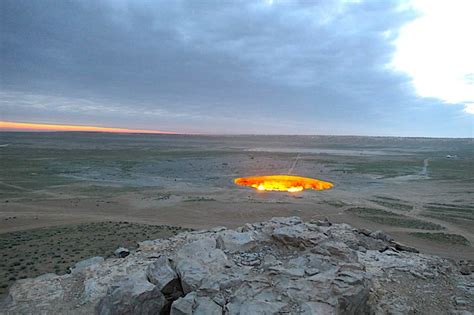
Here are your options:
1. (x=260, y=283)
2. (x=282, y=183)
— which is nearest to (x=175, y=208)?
(x=260, y=283)

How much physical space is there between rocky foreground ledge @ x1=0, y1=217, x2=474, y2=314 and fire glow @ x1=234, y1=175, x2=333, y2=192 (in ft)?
92.4

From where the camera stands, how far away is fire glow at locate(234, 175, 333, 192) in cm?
4309

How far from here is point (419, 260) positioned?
Answer: 13953 mm

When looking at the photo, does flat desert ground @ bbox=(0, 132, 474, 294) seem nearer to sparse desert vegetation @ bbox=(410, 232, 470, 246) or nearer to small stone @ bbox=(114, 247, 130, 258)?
sparse desert vegetation @ bbox=(410, 232, 470, 246)

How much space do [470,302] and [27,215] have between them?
30.0 meters

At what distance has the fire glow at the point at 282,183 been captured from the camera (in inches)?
1697

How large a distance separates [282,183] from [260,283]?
3804cm

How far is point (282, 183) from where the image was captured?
4719 cm

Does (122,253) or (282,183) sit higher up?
(122,253)

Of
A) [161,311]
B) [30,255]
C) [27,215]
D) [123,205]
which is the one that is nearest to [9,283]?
[30,255]

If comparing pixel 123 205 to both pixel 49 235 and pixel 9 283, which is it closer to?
pixel 49 235

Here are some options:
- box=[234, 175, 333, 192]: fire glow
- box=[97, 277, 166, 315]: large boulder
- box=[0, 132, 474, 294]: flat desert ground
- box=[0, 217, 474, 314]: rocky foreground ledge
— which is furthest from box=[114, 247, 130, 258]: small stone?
box=[234, 175, 333, 192]: fire glow

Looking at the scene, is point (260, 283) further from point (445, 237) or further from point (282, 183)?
point (282, 183)

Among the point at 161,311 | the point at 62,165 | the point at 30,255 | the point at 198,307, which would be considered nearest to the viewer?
the point at 198,307
